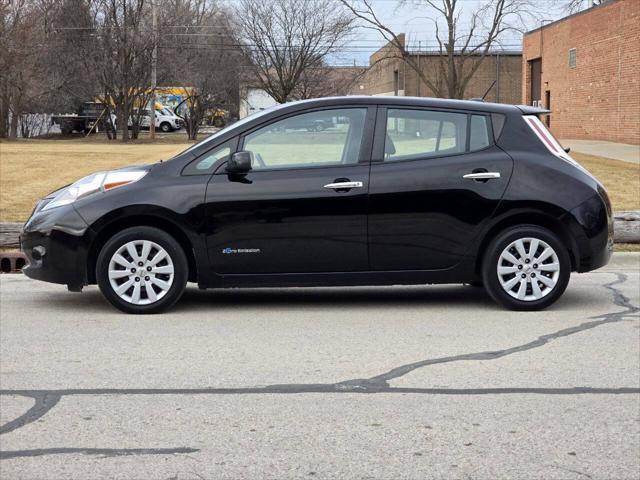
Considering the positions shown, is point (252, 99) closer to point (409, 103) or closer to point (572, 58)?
point (572, 58)

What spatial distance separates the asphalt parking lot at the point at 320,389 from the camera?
4441 millimetres

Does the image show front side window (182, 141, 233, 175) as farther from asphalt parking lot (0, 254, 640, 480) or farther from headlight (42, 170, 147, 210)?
asphalt parking lot (0, 254, 640, 480)

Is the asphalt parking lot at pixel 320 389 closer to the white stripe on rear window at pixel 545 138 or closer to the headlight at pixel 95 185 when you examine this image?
the headlight at pixel 95 185

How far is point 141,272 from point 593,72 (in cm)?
3780

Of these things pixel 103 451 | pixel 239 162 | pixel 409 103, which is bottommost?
pixel 103 451

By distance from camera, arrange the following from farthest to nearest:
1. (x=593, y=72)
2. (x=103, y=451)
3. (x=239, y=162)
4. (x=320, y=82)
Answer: (x=320, y=82)
(x=593, y=72)
(x=239, y=162)
(x=103, y=451)

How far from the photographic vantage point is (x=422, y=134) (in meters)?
8.00

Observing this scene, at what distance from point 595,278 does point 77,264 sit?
5.00 metres

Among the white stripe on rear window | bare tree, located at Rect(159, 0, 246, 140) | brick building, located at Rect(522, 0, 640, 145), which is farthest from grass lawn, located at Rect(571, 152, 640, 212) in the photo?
bare tree, located at Rect(159, 0, 246, 140)

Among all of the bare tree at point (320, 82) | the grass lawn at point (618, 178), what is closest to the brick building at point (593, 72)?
the grass lawn at point (618, 178)

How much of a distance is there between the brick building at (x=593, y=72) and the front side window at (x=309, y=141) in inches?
1207

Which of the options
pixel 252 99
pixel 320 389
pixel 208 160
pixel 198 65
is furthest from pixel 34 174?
pixel 252 99

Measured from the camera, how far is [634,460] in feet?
14.6

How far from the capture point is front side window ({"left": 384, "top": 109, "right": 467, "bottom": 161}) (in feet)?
25.9
